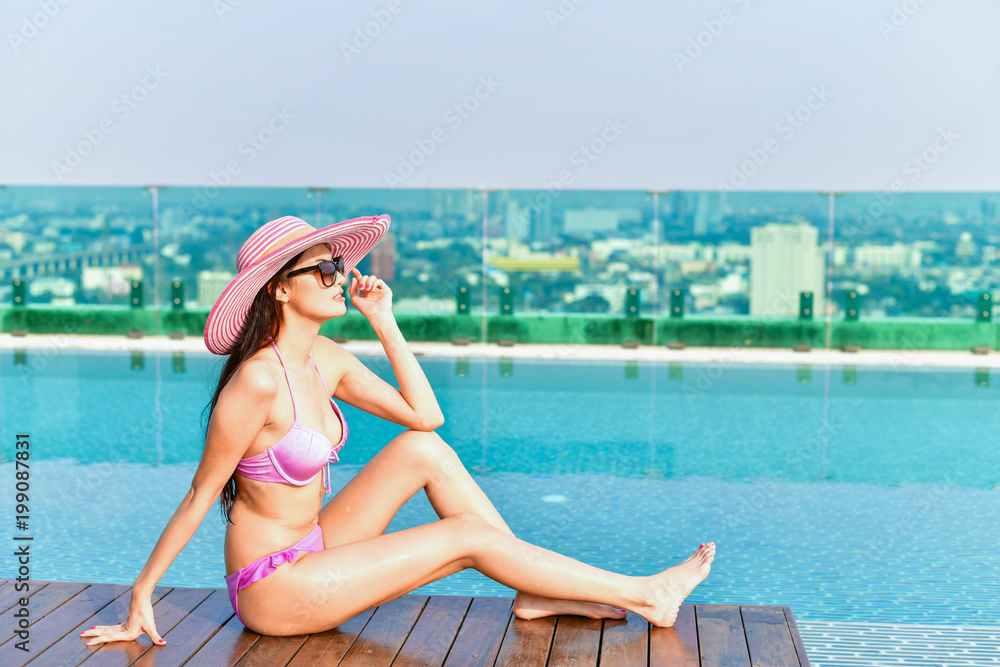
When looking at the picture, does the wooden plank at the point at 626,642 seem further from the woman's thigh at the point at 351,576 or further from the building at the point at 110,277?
the building at the point at 110,277

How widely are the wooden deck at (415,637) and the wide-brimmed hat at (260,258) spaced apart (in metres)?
0.73

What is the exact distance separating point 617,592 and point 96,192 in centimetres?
1084

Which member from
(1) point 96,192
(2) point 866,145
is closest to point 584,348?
(2) point 866,145

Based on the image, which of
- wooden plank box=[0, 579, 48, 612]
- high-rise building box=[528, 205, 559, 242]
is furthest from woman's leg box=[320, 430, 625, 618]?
high-rise building box=[528, 205, 559, 242]

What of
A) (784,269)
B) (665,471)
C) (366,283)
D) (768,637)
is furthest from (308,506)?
(784,269)

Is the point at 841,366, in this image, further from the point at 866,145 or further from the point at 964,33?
the point at 964,33

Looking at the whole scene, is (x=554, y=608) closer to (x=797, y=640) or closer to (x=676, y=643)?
(x=676, y=643)

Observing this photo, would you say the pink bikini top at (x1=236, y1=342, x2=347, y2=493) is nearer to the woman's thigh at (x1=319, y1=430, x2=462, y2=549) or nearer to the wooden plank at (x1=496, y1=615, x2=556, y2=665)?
the woman's thigh at (x1=319, y1=430, x2=462, y2=549)

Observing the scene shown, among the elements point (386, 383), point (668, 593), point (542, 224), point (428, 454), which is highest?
point (542, 224)

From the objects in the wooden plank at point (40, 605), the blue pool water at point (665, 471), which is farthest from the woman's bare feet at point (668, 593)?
the wooden plank at point (40, 605)

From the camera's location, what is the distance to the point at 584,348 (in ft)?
36.3

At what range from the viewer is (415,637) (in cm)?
241

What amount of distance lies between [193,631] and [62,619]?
14.7 inches

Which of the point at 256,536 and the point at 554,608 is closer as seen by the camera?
the point at 256,536
